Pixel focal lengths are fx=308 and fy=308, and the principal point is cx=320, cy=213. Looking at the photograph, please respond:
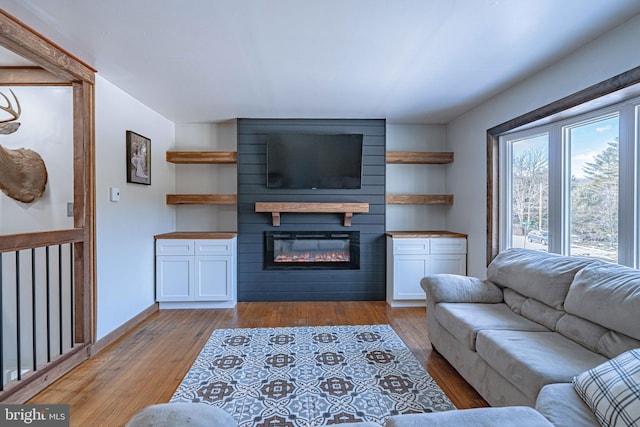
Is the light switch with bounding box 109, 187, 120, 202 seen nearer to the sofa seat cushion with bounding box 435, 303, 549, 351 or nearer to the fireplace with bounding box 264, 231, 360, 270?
the fireplace with bounding box 264, 231, 360, 270

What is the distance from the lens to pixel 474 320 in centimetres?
219

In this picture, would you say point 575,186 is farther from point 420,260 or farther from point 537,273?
point 420,260

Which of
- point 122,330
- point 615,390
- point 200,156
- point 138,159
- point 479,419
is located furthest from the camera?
point 200,156

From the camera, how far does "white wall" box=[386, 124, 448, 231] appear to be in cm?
452

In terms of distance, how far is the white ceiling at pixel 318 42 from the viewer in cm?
182

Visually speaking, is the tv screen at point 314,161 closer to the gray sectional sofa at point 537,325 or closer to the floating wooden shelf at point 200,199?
the floating wooden shelf at point 200,199

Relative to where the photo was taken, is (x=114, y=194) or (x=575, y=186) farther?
(x=114, y=194)

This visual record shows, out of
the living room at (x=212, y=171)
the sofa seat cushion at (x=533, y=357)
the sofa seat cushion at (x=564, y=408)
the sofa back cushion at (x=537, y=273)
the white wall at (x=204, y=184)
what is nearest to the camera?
the sofa seat cushion at (x=564, y=408)

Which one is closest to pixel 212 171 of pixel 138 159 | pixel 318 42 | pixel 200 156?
pixel 200 156

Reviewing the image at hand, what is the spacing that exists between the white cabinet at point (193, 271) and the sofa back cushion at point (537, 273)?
296cm

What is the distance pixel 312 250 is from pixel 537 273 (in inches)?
104

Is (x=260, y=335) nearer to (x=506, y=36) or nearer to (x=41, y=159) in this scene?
(x=41, y=159)

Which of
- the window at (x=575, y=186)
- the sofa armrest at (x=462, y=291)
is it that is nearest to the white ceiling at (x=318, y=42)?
the window at (x=575, y=186)

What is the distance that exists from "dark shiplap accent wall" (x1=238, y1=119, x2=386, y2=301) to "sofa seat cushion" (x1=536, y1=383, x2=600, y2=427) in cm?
289
